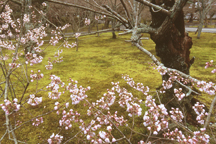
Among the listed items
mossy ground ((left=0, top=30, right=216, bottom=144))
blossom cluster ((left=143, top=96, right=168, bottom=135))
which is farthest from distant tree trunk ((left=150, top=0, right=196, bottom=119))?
blossom cluster ((left=143, top=96, right=168, bottom=135))

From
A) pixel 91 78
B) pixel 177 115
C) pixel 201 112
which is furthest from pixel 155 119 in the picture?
pixel 91 78

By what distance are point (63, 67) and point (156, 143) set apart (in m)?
6.91

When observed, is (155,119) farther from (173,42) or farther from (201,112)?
(173,42)

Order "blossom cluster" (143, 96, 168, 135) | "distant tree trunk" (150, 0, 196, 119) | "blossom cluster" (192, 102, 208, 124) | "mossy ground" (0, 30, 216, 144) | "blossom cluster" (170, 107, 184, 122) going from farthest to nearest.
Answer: "mossy ground" (0, 30, 216, 144) < "distant tree trunk" (150, 0, 196, 119) < "blossom cluster" (170, 107, 184, 122) < "blossom cluster" (192, 102, 208, 124) < "blossom cluster" (143, 96, 168, 135)

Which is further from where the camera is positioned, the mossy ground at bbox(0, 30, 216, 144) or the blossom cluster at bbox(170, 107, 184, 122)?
the mossy ground at bbox(0, 30, 216, 144)

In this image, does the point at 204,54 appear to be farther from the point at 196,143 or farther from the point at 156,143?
the point at 196,143

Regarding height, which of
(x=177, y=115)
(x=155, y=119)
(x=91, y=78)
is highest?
(x=155, y=119)

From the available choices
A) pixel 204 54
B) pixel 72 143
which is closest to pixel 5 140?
pixel 72 143

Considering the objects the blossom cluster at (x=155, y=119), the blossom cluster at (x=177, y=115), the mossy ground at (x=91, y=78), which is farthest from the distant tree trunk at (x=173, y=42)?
the blossom cluster at (x=155, y=119)

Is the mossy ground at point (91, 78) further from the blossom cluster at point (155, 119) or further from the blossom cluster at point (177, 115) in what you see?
the blossom cluster at point (155, 119)

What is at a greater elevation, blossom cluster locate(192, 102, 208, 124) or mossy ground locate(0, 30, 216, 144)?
blossom cluster locate(192, 102, 208, 124)

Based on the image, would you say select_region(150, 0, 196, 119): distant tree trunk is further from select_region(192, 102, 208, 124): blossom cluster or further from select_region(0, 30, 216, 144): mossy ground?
select_region(0, 30, 216, 144): mossy ground

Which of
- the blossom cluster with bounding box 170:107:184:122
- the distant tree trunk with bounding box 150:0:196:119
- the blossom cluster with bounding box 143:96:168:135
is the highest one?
the distant tree trunk with bounding box 150:0:196:119

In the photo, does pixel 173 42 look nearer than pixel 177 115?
No
